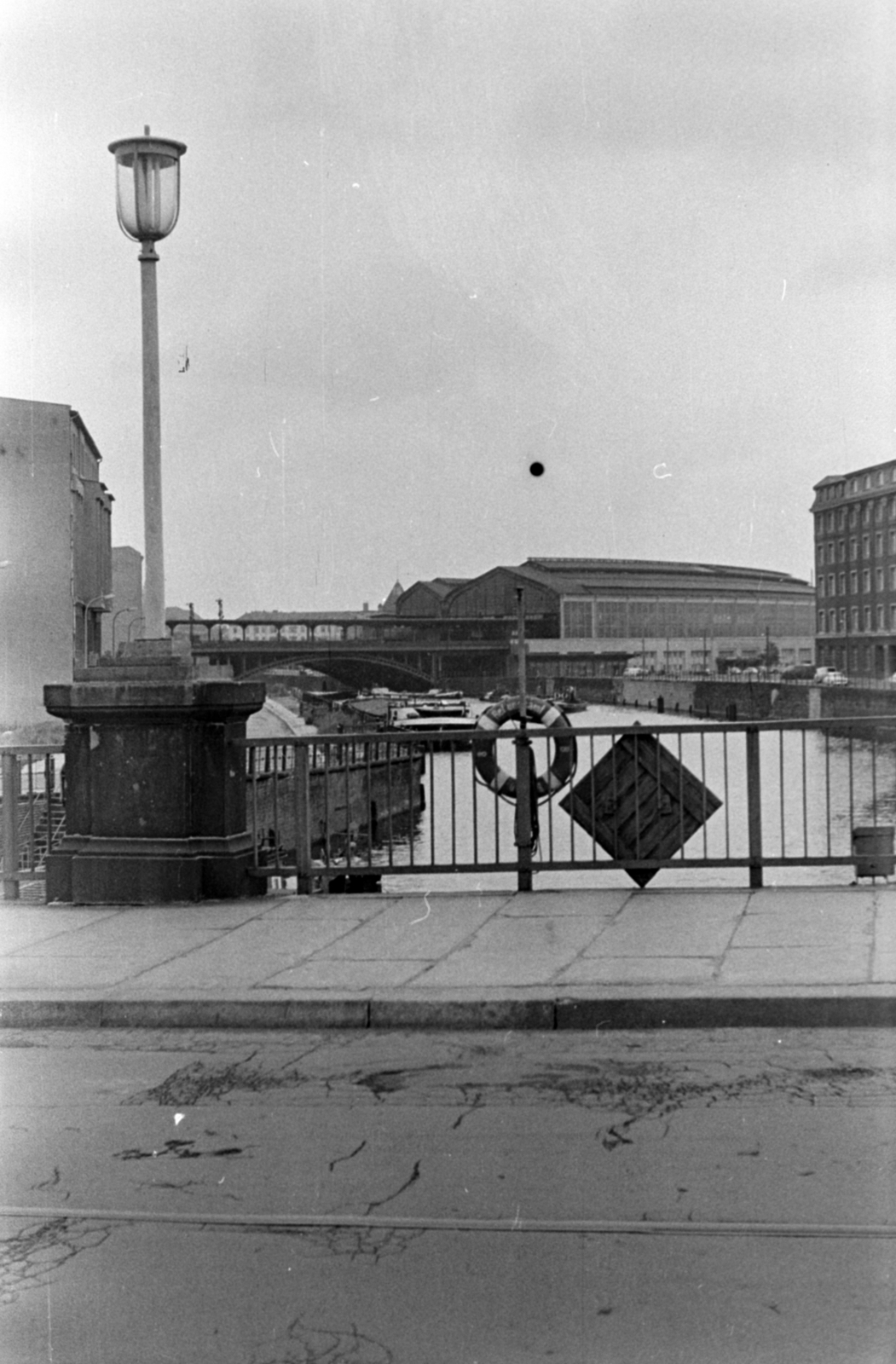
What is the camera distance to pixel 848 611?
110m

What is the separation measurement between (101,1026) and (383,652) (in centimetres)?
5974

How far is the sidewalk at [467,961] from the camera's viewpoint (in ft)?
22.2

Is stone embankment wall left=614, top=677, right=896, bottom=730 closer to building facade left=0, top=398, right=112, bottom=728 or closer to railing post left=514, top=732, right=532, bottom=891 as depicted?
building facade left=0, top=398, right=112, bottom=728

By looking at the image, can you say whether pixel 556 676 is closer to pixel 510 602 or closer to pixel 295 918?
pixel 510 602

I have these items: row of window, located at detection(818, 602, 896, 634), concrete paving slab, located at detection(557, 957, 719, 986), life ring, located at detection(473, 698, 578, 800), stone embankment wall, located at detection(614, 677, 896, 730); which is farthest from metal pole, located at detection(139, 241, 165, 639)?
row of window, located at detection(818, 602, 896, 634)

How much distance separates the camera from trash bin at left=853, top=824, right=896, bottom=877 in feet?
32.0

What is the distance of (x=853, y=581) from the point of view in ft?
357

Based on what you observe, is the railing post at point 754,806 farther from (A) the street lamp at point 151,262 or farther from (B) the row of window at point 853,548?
(B) the row of window at point 853,548

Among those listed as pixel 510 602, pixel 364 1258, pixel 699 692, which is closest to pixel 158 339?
pixel 364 1258

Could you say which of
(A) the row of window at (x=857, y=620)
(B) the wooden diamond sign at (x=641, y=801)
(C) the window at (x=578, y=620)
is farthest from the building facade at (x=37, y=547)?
(A) the row of window at (x=857, y=620)

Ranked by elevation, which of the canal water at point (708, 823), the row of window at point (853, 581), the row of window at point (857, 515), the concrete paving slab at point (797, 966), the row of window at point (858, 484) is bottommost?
the canal water at point (708, 823)

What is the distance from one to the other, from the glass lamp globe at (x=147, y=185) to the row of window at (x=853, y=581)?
322 feet

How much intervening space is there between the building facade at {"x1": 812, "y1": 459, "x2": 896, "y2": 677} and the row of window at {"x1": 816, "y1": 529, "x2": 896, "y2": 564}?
0.06m

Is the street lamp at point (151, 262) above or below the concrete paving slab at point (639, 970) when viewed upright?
above
